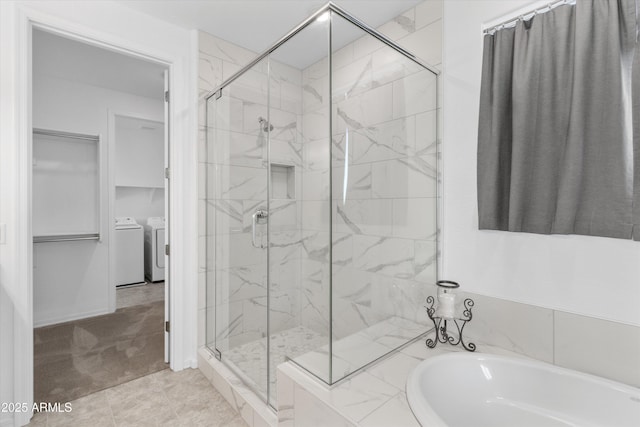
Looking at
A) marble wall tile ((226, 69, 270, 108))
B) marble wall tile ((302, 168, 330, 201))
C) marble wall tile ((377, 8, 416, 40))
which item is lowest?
marble wall tile ((302, 168, 330, 201))

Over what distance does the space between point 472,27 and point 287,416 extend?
2.33m

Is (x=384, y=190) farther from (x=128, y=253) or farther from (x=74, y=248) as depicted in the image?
(x=128, y=253)

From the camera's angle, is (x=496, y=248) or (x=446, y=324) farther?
(x=446, y=324)

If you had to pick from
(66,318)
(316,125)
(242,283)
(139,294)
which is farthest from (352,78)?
(139,294)

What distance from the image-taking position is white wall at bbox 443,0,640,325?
1.34m

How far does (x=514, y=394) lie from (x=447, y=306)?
18.9 inches

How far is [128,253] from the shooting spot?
4.54 metres

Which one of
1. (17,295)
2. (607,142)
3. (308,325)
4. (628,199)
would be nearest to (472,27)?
(607,142)

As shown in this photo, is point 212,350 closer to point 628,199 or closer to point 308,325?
point 308,325

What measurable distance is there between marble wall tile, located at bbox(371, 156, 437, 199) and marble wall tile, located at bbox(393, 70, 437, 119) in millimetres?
292

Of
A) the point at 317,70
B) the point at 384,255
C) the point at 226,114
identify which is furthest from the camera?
the point at 226,114

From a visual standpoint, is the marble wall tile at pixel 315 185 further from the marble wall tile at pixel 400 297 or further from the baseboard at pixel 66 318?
the baseboard at pixel 66 318

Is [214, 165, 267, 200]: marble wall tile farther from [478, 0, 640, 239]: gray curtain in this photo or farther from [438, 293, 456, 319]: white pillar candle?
[478, 0, 640, 239]: gray curtain

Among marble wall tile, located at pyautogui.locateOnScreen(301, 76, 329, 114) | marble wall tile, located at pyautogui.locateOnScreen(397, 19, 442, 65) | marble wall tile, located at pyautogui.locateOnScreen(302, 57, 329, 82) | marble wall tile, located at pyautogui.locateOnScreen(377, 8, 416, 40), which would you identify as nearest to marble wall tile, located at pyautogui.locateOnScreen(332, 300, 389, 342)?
marble wall tile, located at pyautogui.locateOnScreen(301, 76, 329, 114)
